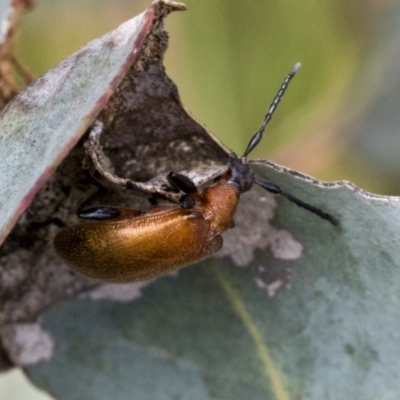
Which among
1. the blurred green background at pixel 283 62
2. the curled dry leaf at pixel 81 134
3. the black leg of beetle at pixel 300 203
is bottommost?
the blurred green background at pixel 283 62

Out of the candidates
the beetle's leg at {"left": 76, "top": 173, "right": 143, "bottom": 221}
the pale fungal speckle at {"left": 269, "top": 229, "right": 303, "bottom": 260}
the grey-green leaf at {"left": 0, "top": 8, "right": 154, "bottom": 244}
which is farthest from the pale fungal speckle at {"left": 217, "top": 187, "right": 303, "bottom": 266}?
the grey-green leaf at {"left": 0, "top": 8, "right": 154, "bottom": 244}

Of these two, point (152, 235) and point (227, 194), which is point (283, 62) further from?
point (152, 235)

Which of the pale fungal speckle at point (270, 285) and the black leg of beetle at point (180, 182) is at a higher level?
the black leg of beetle at point (180, 182)

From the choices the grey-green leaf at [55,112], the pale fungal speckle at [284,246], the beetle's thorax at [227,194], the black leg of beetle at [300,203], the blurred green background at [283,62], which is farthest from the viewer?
the blurred green background at [283,62]

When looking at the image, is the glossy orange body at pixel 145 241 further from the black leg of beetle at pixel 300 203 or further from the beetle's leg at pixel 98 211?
the black leg of beetle at pixel 300 203

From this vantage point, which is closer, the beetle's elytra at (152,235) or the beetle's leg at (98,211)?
the beetle's leg at (98,211)

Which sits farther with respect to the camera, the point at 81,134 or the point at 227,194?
the point at 227,194

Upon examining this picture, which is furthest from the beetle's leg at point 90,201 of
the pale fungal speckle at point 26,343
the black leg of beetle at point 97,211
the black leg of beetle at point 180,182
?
the pale fungal speckle at point 26,343

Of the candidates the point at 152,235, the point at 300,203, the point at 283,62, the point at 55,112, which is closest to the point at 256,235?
the point at 300,203
